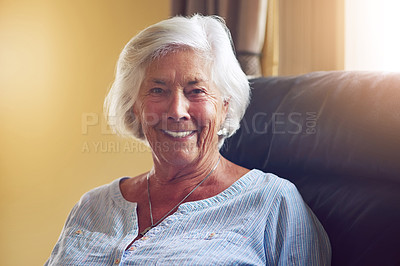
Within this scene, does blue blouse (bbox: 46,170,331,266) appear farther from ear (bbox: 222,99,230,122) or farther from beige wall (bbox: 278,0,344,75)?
beige wall (bbox: 278,0,344,75)

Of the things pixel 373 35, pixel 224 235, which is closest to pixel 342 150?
pixel 224 235

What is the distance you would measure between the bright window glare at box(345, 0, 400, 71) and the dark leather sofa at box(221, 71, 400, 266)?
18.2 inches

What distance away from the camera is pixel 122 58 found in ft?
4.43

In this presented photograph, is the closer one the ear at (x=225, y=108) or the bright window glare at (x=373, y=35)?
the ear at (x=225, y=108)

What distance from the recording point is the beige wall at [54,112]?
262 centimetres

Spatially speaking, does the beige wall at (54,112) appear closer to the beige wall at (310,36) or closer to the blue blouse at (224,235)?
the beige wall at (310,36)

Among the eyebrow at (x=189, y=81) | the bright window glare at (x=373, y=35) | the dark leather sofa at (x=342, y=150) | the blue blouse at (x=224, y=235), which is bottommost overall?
the blue blouse at (x=224, y=235)

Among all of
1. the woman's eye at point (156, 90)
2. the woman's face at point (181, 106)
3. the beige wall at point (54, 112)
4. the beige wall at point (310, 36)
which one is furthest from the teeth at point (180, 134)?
the beige wall at point (54, 112)

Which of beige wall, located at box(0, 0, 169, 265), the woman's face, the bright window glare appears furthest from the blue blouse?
beige wall, located at box(0, 0, 169, 265)

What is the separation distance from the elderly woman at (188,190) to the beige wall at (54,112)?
123 cm

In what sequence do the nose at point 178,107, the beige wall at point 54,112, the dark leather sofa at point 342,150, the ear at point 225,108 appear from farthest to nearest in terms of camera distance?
the beige wall at point 54,112 → the ear at point 225,108 → the nose at point 178,107 → the dark leather sofa at point 342,150

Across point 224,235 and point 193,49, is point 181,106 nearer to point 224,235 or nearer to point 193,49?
point 193,49

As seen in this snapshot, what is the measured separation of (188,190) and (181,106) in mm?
253

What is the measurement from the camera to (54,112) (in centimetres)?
277
